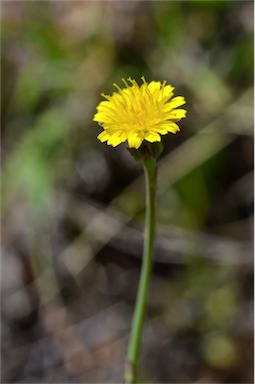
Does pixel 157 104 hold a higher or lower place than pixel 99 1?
lower

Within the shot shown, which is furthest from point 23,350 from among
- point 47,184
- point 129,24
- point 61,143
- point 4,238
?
point 129,24

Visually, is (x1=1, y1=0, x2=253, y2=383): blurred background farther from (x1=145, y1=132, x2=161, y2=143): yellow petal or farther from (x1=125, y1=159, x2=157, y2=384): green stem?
(x1=145, y1=132, x2=161, y2=143): yellow petal

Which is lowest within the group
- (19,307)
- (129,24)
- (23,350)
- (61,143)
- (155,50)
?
(23,350)

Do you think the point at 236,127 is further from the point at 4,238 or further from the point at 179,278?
the point at 4,238

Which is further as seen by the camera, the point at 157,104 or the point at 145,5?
the point at 145,5

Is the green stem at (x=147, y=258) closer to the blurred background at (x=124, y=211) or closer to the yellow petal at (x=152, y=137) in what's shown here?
the yellow petal at (x=152, y=137)

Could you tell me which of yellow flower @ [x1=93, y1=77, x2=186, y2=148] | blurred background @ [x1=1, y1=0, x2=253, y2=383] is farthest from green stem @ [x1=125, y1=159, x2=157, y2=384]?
blurred background @ [x1=1, y1=0, x2=253, y2=383]

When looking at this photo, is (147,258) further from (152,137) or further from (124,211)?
(124,211)

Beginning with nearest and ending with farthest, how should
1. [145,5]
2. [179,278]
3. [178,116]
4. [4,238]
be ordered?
[178,116], [179,278], [4,238], [145,5]

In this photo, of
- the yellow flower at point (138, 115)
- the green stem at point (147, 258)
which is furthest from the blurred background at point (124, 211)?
the yellow flower at point (138, 115)
